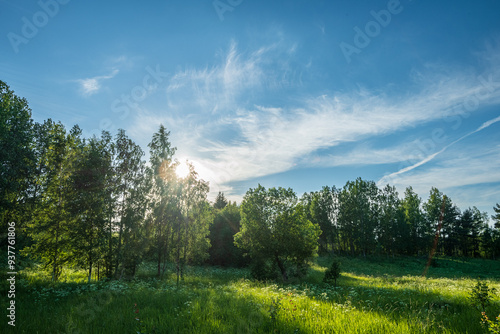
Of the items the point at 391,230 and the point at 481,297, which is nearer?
the point at 481,297

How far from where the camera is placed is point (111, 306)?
27.6 feet

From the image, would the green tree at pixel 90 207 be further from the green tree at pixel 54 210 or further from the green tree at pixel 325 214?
the green tree at pixel 325 214

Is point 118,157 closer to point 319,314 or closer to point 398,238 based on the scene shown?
point 319,314

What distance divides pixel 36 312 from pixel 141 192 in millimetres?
12871

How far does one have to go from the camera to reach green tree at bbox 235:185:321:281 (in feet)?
84.3

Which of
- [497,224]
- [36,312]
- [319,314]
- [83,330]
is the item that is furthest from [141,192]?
[497,224]

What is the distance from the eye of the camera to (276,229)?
2630cm

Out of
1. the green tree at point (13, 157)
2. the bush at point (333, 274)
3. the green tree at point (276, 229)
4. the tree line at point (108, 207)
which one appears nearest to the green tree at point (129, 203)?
the tree line at point (108, 207)

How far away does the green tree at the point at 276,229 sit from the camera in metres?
25.7

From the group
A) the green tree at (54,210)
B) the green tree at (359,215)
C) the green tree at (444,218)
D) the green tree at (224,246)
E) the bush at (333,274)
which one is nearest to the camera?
the green tree at (54,210)

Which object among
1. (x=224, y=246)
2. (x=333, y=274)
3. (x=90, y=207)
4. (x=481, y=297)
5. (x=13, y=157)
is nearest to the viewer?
(x=481, y=297)

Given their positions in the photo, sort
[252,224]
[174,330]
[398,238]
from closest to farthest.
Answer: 1. [174,330]
2. [252,224]
3. [398,238]

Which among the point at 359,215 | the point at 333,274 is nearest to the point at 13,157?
the point at 333,274

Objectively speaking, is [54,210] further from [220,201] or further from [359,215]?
[359,215]
